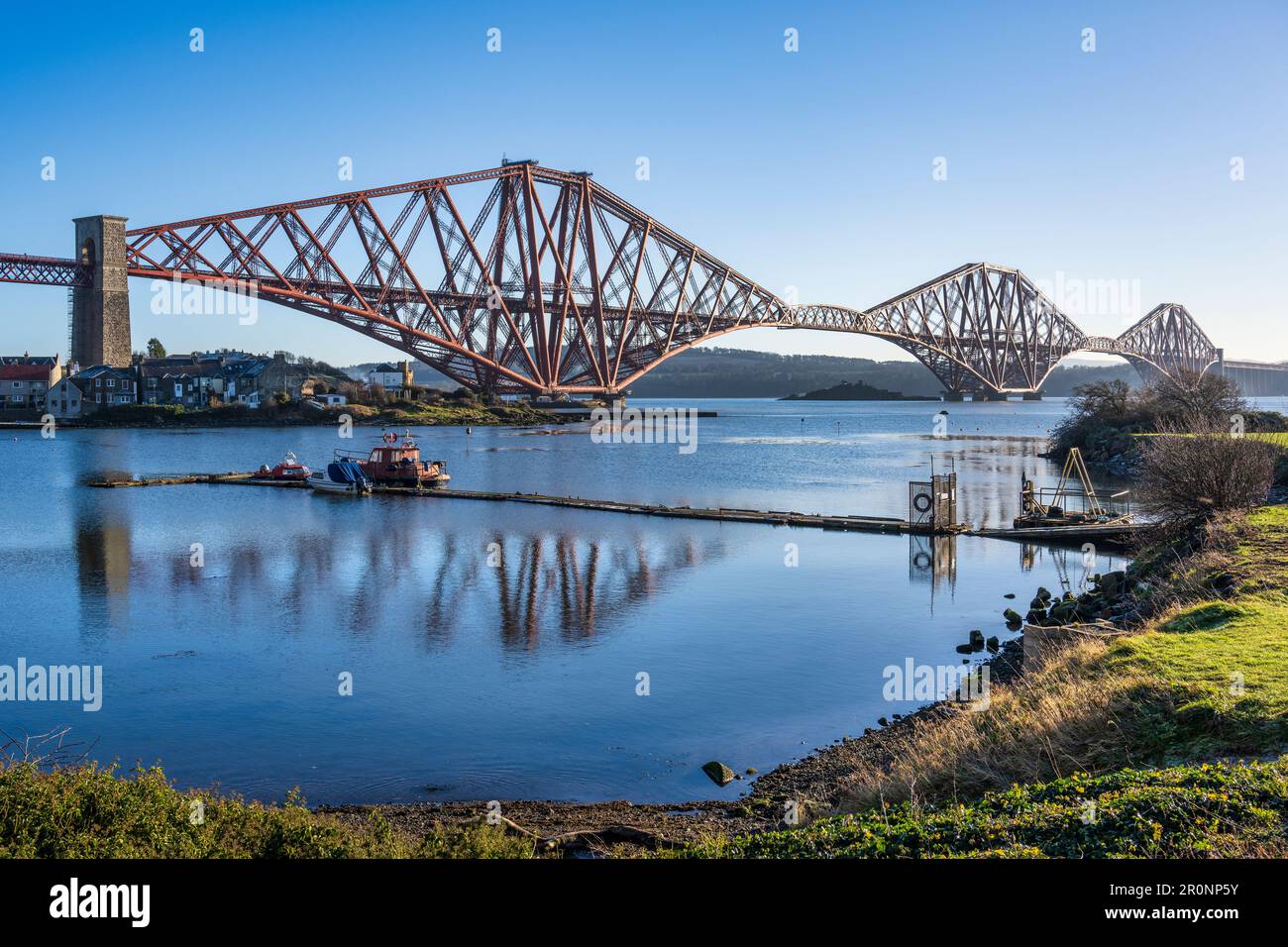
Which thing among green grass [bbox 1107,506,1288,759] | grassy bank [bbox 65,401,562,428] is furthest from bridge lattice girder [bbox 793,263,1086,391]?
green grass [bbox 1107,506,1288,759]

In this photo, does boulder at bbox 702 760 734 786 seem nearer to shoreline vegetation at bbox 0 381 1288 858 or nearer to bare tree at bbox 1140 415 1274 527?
shoreline vegetation at bbox 0 381 1288 858

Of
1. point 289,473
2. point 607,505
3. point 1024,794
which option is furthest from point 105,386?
point 1024,794

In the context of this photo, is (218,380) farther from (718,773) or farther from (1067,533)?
(718,773)

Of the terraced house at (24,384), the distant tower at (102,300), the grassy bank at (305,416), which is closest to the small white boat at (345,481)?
the distant tower at (102,300)

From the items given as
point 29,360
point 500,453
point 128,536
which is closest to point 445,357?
point 500,453

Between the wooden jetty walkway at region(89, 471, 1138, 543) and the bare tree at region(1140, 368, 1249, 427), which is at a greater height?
the bare tree at region(1140, 368, 1249, 427)
